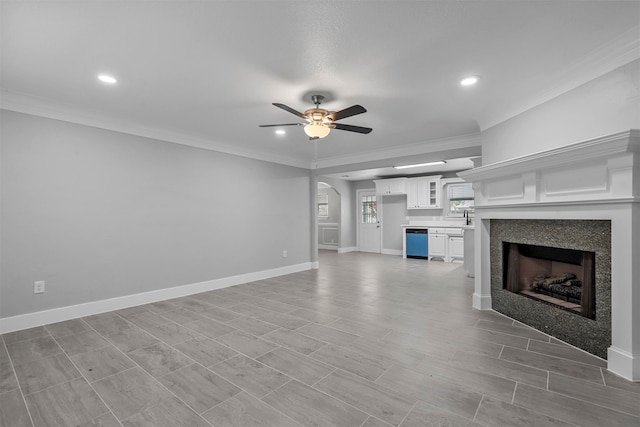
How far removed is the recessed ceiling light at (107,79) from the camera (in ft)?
8.70

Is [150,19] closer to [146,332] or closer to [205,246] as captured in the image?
[146,332]

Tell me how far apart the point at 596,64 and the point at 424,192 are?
5.92m

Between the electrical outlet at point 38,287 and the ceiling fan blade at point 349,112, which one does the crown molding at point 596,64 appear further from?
the electrical outlet at point 38,287

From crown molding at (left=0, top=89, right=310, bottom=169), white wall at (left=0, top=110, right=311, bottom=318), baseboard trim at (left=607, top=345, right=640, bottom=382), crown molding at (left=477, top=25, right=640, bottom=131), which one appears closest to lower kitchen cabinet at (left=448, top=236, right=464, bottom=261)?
white wall at (left=0, top=110, right=311, bottom=318)

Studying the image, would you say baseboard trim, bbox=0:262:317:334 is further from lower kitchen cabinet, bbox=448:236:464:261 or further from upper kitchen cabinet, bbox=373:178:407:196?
lower kitchen cabinet, bbox=448:236:464:261

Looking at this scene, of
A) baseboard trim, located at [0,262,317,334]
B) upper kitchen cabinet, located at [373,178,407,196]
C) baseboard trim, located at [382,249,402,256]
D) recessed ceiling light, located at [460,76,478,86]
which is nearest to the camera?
recessed ceiling light, located at [460,76,478,86]

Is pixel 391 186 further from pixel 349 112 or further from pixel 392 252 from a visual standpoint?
pixel 349 112

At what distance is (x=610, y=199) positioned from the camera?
2219 mm

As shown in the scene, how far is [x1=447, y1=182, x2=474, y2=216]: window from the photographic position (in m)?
7.77

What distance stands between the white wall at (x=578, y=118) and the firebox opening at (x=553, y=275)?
1055 millimetres

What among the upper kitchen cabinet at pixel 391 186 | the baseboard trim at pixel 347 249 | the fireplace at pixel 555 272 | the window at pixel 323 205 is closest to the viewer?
the fireplace at pixel 555 272

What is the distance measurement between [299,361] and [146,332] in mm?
1727

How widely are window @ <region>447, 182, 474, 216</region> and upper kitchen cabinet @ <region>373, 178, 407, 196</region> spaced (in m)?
1.22

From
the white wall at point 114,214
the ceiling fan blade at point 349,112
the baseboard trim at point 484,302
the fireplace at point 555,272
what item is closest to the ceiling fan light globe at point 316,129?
the ceiling fan blade at point 349,112
